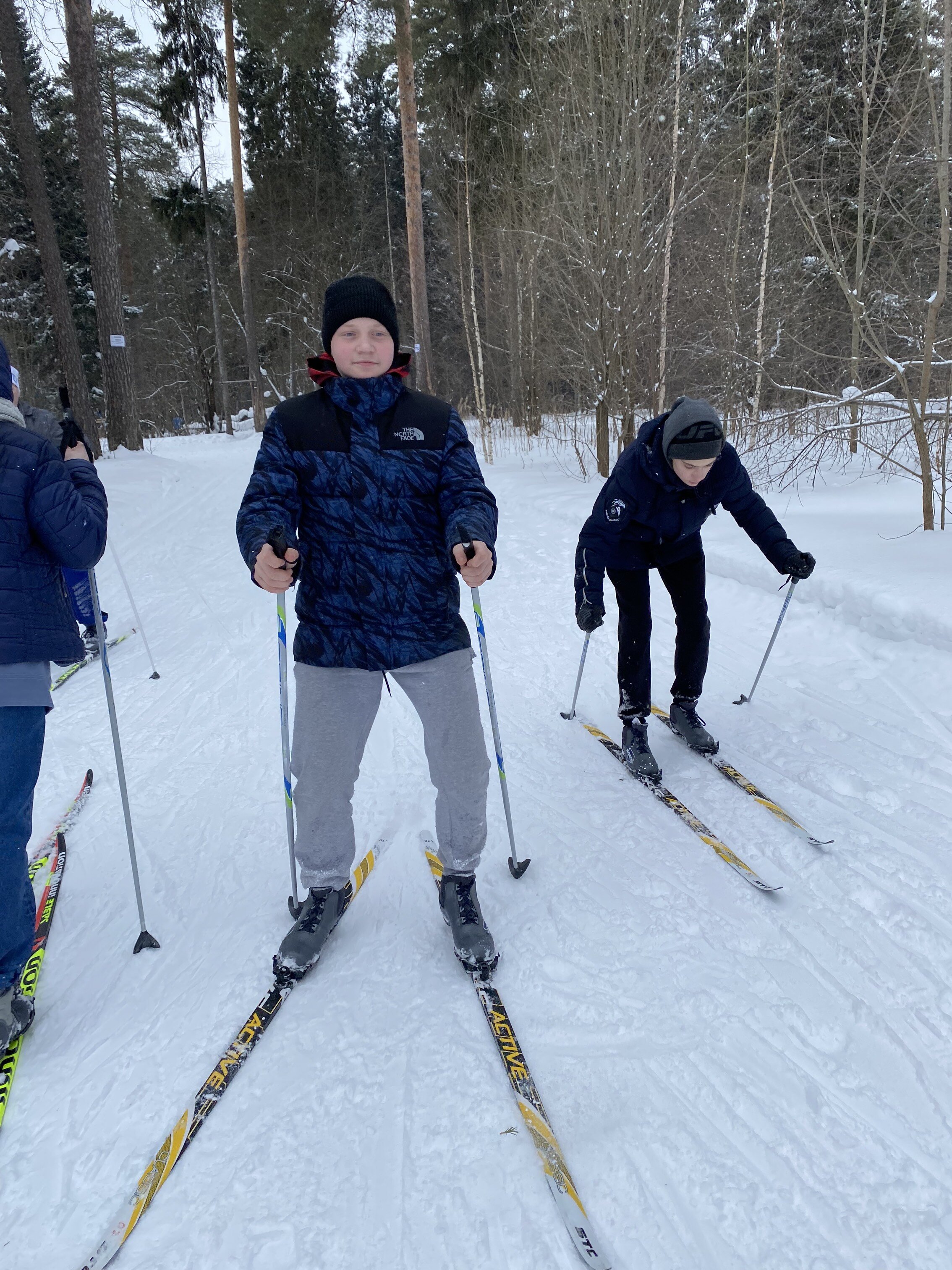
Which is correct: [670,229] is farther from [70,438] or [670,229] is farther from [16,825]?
[16,825]

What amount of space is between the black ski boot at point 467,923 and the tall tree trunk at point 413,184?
11.7 meters

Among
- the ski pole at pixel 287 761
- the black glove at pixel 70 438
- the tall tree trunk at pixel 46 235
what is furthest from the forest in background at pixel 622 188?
the black glove at pixel 70 438

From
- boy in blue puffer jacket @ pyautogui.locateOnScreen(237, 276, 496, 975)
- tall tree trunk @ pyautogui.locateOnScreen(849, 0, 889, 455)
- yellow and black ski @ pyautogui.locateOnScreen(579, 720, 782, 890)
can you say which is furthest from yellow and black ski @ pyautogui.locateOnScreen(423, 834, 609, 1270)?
tall tree trunk @ pyautogui.locateOnScreen(849, 0, 889, 455)

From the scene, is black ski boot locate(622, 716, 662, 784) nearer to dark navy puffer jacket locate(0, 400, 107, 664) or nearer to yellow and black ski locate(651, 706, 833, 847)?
yellow and black ski locate(651, 706, 833, 847)

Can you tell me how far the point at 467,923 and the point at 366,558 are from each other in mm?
1220

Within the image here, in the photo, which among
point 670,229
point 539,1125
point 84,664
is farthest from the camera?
point 670,229

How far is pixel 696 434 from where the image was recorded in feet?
9.67

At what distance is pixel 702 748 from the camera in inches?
140

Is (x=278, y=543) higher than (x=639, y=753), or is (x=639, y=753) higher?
(x=278, y=543)

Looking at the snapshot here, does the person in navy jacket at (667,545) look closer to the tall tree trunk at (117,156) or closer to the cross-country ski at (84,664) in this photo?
the cross-country ski at (84,664)

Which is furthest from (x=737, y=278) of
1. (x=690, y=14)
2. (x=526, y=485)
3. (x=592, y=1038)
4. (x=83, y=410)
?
(x=592, y=1038)

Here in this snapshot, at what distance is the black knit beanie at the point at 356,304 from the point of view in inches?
81.2

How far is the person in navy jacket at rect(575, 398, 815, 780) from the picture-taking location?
3061 mm

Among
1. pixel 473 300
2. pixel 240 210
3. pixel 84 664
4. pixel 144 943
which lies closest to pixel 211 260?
pixel 240 210
